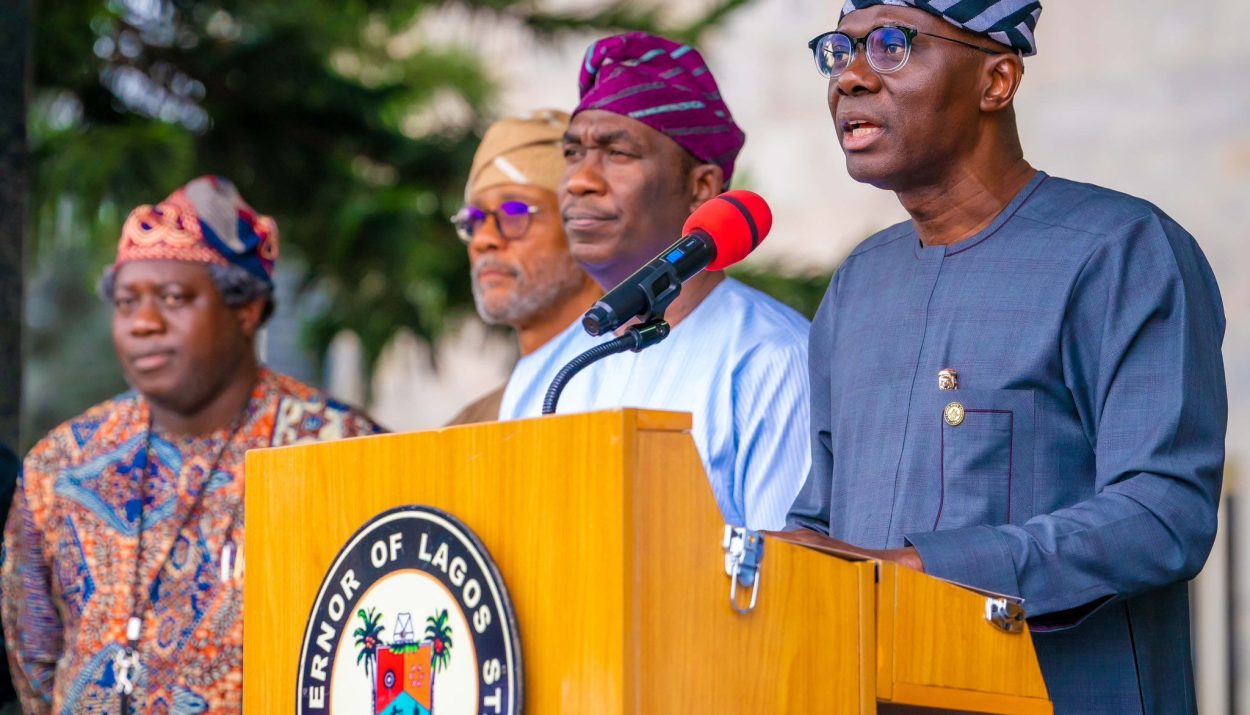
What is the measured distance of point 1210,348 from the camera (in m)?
2.57

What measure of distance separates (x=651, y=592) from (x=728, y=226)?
79 centimetres

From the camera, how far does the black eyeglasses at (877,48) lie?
2826 millimetres

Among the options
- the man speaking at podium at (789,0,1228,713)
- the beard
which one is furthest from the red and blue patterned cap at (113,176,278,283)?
the man speaking at podium at (789,0,1228,713)

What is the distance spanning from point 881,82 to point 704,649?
1166mm

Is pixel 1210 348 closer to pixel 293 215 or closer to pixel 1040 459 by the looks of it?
pixel 1040 459

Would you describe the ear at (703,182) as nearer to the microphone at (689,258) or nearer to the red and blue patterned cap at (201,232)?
the microphone at (689,258)

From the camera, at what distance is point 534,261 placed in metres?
4.71

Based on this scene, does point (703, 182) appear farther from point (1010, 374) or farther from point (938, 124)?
point (1010, 374)

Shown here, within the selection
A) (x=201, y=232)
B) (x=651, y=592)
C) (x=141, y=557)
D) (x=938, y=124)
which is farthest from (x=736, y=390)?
(x=201, y=232)

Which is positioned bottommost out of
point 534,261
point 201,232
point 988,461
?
point 988,461

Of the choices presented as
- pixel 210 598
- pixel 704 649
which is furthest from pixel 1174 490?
pixel 210 598

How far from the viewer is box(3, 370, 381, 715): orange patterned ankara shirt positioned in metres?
4.32

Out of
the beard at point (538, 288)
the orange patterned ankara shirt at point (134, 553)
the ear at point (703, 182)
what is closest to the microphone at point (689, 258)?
the ear at point (703, 182)

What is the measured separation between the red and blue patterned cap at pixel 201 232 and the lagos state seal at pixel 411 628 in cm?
258
